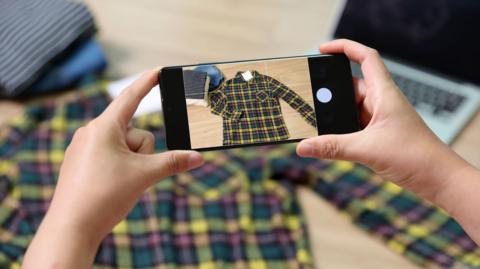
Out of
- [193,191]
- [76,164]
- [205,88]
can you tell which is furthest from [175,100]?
[193,191]

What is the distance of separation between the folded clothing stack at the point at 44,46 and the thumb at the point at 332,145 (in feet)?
1.96

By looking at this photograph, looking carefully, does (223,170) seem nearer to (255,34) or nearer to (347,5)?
(255,34)

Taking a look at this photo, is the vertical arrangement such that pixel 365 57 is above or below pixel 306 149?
above

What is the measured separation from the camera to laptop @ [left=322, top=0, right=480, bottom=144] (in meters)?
0.95

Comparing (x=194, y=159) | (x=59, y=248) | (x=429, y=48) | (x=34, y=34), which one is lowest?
(x=59, y=248)

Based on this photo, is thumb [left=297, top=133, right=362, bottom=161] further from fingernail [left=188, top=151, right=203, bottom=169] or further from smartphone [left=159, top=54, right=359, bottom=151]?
fingernail [left=188, top=151, right=203, bottom=169]

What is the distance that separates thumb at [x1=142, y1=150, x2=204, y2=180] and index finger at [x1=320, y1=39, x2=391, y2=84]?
26cm

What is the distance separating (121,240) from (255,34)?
1.81 feet

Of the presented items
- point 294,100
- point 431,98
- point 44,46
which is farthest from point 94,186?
point 431,98

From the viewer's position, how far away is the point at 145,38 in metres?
1.08

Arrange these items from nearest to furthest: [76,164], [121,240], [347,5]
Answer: [76,164] < [121,240] < [347,5]

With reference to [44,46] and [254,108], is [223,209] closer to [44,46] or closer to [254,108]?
[254,108]

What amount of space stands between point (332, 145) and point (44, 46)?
0.68m

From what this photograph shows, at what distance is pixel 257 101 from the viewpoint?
0.68m
